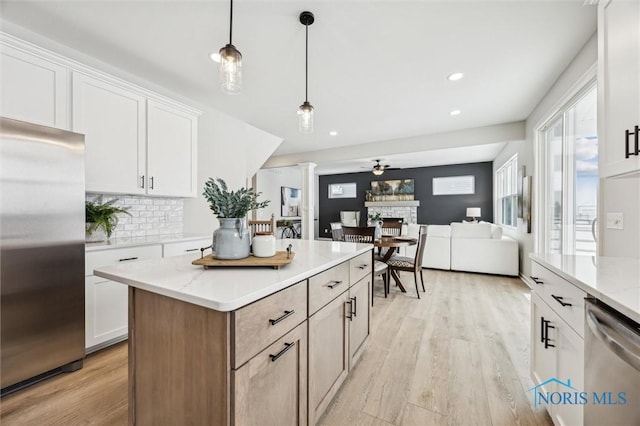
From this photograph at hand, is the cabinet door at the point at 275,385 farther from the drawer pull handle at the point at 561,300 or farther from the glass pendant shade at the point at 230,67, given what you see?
the glass pendant shade at the point at 230,67

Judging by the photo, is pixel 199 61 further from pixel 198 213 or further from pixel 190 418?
pixel 190 418

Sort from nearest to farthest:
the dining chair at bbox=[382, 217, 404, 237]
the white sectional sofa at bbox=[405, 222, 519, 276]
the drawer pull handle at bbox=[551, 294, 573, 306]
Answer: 1. the drawer pull handle at bbox=[551, 294, 573, 306]
2. the white sectional sofa at bbox=[405, 222, 519, 276]
3. the dining chair at bbox=[382, 217, 404, 237]

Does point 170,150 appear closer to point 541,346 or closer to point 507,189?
point 541,346

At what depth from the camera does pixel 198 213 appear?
11.4ft

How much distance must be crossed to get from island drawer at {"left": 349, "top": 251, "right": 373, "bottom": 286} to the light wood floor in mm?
689

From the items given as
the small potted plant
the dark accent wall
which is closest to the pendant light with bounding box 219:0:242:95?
the small potted plant

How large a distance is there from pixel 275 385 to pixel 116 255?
1884 millimetres

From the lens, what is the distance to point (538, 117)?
3389mm

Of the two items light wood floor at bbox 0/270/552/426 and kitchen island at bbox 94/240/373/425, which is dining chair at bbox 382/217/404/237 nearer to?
light wood floor at bbox 0/270/552/426

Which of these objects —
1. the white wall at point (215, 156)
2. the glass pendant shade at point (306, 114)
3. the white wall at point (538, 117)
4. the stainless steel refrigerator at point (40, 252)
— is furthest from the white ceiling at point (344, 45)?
the stainless steel refrigerator at point (40, 252)

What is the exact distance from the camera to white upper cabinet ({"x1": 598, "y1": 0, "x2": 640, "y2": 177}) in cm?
115

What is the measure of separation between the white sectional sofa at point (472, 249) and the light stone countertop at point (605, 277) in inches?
134

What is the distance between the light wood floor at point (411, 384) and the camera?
1448mm

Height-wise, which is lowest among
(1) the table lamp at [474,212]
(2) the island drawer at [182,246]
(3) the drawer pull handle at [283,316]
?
(3) the drawer pull handle at [283,316]
